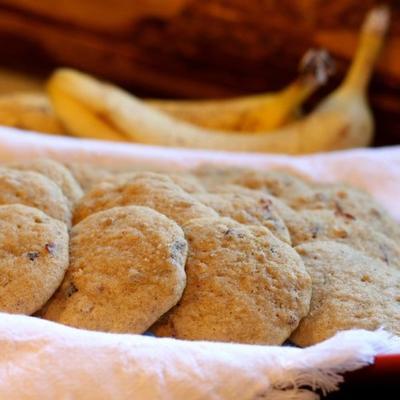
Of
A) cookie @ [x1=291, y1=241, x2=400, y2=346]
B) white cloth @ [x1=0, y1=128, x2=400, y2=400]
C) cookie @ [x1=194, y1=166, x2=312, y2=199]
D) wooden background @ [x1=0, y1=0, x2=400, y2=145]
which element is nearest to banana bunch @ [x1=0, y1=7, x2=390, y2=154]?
wooden background @ [x1=0, y1=0, x2=400, y2=145]

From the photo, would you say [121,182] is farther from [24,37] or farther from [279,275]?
[24,37]

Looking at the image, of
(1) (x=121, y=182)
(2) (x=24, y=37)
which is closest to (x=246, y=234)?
(1) (x=121, y=182)

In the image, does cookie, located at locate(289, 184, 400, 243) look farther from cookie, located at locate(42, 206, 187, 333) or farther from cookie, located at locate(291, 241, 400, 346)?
cookie, located at locate(42, 206, 187, 333)

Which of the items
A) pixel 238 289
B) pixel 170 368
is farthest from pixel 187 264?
pixel 170 368

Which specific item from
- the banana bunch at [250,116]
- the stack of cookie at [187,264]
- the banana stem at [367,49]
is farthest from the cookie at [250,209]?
the banana stem at [367,49]

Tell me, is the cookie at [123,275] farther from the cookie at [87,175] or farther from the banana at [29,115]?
the banana at [29,115]

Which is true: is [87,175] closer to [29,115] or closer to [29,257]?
[29,257]

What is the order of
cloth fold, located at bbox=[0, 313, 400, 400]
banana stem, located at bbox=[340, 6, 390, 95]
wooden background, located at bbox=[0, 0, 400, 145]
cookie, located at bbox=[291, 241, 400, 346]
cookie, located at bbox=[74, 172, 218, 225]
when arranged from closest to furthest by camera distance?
cloth fold, located at bbox=[0, 313, 400, 400] < cookie, located at bbox=[291, 241, 400, 346] < cookie, located at bbox=[74, 172, 218, 225] < banana stem, located at bbox=[340, 6, 390, 95] < wooden background, located at bbox=[0, 0, 400, 145]
